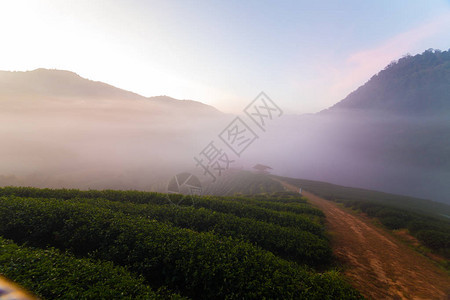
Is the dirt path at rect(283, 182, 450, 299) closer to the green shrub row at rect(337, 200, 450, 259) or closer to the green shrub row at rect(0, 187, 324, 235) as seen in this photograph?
the green shrub row at rect(337, 200, 450, 259)

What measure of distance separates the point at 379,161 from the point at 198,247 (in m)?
136

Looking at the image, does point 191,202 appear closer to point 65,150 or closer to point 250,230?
point 250,230

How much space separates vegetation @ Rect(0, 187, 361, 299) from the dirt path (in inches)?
78.8

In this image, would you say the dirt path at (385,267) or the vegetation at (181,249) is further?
the dirt path at (385,267)

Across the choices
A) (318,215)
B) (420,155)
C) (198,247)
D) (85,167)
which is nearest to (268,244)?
(198,247)

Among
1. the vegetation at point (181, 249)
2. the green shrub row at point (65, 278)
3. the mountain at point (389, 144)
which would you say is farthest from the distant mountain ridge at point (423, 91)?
the green shrub row at point (65, 278)

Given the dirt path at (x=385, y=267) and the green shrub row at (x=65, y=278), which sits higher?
the green shrub row at (x=65, y=278)

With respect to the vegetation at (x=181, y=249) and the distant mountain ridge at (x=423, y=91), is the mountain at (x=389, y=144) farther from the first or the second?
the vegetation at (x=181, y=249)

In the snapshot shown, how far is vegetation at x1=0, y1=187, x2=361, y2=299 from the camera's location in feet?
26.6

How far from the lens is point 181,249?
9.39 meters

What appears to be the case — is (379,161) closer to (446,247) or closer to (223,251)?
(446,247)

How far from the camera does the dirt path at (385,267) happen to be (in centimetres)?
1039

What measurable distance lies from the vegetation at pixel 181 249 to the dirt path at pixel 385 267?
78.8 inches

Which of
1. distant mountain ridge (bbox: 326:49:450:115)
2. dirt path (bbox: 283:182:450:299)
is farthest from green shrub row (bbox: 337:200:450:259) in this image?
distant mountain ridge (bbox: 326:49:450:115)
